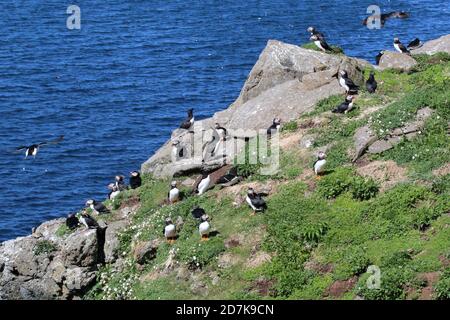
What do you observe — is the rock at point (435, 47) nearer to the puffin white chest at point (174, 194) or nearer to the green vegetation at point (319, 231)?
the green vegetation at point (319, 231)

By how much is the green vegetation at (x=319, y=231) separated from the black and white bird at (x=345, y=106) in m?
0.31

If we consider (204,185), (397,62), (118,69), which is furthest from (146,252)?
(118,69)

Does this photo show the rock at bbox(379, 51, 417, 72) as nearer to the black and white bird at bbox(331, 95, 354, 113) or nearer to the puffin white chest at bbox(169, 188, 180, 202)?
the black and white bird at bbox(331, 95, 354, 113)

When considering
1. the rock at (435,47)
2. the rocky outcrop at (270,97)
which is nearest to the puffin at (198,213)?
the rocky outcrop at (270,97)

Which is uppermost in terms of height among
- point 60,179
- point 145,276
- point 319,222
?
point 319,222

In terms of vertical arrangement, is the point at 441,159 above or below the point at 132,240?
above

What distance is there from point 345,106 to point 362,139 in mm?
3178

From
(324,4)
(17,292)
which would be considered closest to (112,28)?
(324,4)

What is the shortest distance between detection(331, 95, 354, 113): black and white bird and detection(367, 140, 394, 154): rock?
3.50 meters

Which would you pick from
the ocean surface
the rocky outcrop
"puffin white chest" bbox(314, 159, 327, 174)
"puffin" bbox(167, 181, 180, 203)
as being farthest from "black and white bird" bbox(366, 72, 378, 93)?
the ocean surface

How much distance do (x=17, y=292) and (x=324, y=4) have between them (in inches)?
2525

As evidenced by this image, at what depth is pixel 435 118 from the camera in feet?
131

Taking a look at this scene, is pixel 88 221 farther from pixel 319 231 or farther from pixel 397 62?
pixel 397 62
